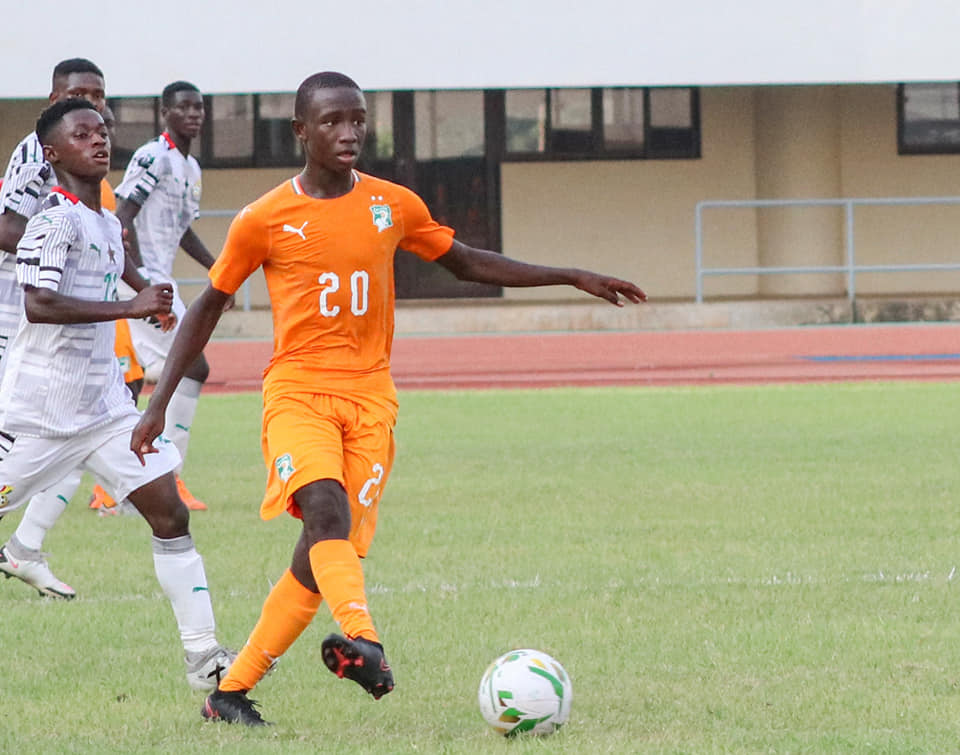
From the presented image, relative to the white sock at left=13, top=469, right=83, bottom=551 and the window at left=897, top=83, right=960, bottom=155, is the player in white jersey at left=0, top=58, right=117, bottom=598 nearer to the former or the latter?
the white sock at left=13, top=469, right=83, bottom=551

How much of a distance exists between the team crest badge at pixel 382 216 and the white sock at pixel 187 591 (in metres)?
1.29

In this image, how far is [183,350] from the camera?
5613 millimetres

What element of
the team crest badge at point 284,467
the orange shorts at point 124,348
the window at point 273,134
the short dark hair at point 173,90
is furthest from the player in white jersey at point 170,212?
the window at point 273,134

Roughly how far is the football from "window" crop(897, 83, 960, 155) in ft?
69.8

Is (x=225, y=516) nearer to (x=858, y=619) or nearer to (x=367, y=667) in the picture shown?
(x=858, y=619)

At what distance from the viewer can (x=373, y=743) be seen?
5.31 metres

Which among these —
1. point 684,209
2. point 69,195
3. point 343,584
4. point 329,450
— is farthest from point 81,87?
point 684,209

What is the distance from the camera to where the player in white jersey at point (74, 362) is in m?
6.24

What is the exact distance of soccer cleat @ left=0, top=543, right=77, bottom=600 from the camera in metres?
7.92

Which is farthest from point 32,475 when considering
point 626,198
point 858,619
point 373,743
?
point 626,198

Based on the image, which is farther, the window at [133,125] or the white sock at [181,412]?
the window at [133,125]

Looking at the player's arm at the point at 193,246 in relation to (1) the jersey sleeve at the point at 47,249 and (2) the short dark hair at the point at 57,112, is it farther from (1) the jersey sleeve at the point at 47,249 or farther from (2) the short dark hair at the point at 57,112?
(1) the jersey sleeve at the point at 47,249

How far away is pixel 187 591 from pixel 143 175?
4938mm

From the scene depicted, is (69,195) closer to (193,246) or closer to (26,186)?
(26,186)
